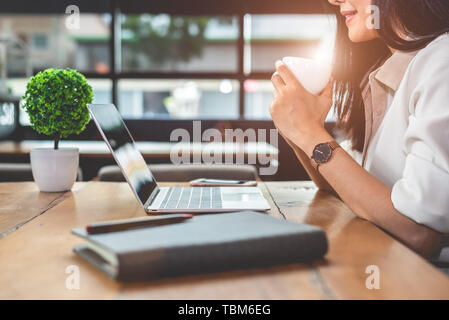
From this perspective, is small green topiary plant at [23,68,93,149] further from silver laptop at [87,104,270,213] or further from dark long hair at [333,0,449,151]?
dark long hair at [333,0,449,151]

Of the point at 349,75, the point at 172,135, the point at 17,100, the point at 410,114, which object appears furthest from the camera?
the point at 172,135

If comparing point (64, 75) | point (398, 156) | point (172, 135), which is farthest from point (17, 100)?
point (398, 156)

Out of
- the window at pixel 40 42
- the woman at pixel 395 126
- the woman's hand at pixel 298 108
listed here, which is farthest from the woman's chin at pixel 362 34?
the window at pixel 40 42

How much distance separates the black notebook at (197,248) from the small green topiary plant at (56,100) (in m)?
0.68

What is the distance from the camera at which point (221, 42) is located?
13.6m

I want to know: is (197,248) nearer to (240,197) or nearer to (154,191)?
(240,197)

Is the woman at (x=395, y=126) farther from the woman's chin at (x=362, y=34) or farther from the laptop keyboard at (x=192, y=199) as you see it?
the laptop keyboard at (x=192, y=199)

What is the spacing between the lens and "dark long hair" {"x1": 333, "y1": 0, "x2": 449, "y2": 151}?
104 centimetres

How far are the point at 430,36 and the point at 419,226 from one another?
477mm

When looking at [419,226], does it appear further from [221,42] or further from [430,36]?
[221,42]

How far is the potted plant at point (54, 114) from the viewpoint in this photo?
47.8 inches

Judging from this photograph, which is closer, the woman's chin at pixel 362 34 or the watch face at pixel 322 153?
the watch face at pixel 322 153

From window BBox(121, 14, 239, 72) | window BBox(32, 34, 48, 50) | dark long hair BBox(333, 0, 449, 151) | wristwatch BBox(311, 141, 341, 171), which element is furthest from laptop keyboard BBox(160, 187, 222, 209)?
window BBox(32, 34, 48, 50)
